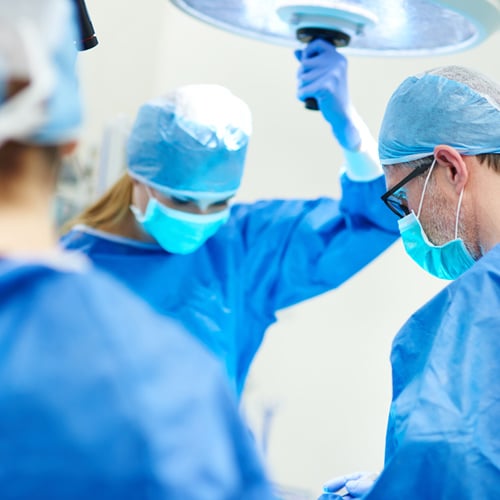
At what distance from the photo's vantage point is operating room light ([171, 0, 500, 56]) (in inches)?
63.2

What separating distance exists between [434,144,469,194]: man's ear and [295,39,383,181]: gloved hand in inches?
19.3

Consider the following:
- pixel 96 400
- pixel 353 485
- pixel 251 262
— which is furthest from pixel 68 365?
pixel 251 262

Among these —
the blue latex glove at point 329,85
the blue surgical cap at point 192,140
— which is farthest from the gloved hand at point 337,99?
the blue surgical cap at point 192,140

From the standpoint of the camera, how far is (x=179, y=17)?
137 inches

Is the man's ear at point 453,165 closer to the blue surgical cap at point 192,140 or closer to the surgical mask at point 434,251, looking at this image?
the surgical mask at point 434,251

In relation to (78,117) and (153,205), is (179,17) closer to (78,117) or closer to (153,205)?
(153,205)

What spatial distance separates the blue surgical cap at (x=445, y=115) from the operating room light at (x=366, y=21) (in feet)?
0.41

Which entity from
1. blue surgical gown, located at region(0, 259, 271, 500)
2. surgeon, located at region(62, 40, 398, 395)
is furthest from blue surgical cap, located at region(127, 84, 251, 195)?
blue surgical gown, located at region(0, 259, 271, 500)

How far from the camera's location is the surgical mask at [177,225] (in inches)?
77.7

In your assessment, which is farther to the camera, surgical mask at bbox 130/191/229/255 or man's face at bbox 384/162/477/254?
surgical mask at bbox 130/191/229/255

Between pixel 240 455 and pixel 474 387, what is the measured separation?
583 mm

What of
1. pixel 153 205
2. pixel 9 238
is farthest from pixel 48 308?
pixel 153 205

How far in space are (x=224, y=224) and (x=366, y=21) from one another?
2.16 feet

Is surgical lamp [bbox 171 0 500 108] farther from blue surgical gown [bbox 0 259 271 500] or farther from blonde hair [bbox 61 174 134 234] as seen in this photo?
blue surgical gown [bbox 0 259 271 500]
